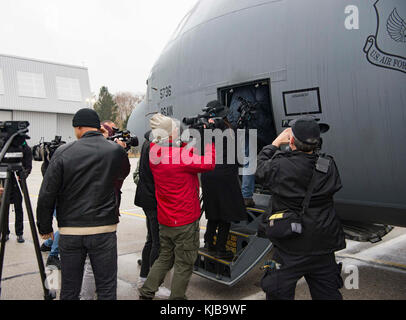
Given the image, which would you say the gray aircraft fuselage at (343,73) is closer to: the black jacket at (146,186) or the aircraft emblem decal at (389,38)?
the aircraft emblem decal at (389,38)

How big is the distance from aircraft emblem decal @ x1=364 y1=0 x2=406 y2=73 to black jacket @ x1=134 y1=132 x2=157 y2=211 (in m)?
2.64

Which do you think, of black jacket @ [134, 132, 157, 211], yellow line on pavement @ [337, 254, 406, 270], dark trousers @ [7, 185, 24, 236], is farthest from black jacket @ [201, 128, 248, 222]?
dark trousers @ [7, 185, 24, 236]

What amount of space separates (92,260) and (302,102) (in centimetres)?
265

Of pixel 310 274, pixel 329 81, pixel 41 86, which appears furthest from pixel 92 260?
pixel 41 86

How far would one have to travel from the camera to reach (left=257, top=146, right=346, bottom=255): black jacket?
9.02 ft

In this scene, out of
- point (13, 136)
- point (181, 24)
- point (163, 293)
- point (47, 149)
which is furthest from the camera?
point (181, 24)

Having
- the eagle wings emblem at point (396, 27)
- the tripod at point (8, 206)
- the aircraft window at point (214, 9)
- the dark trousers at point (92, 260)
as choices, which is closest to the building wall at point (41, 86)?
the aircraft window at point (214, 9)

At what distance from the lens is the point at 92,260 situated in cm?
316

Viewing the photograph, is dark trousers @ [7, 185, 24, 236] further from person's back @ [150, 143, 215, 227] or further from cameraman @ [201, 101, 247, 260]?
cameraman @ [201, 101, 247, 260]

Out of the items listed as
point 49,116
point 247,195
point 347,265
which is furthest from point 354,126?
point 49,116

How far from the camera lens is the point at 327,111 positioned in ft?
11.9

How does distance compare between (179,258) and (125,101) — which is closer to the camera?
(179,258)

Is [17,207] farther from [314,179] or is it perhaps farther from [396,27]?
[396,27]

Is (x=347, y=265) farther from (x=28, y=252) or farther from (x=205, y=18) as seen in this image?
(x=28, y=252)
